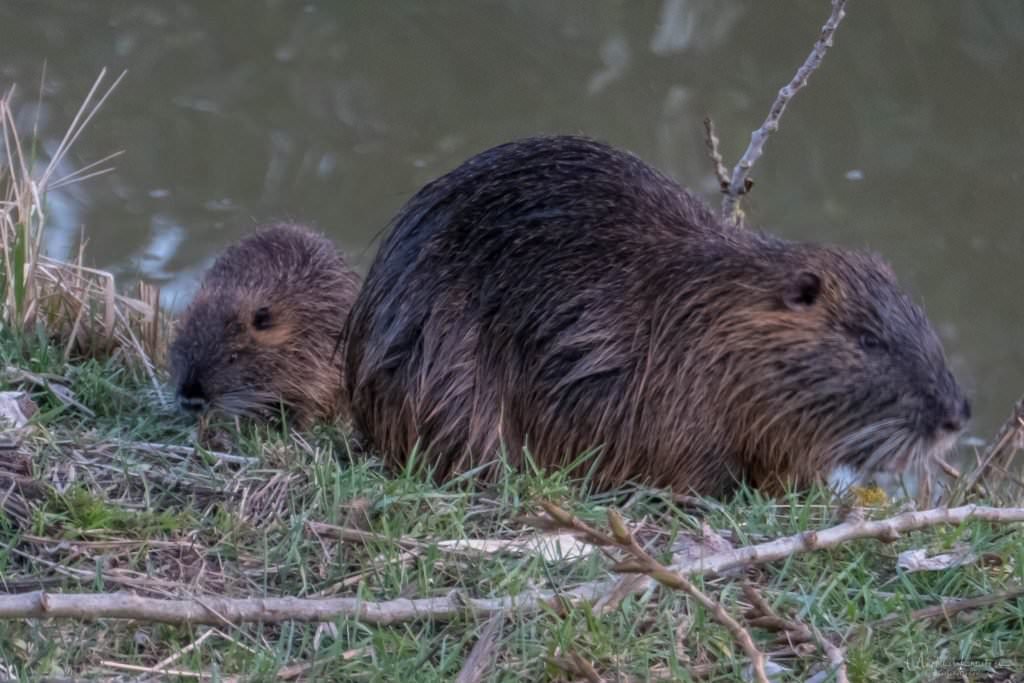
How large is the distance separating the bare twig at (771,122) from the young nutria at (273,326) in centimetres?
110

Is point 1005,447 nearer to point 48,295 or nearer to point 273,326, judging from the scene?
point 273,326

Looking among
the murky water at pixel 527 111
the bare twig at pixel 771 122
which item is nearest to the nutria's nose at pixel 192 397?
the bare twig at pixel 771 122

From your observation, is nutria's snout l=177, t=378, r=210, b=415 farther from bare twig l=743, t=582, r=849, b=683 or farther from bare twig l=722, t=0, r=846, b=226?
bare twig l=743, t=582, r=849, b=683

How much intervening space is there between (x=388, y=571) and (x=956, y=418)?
47.0 inches

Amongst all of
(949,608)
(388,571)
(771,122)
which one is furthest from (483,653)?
(771,122)

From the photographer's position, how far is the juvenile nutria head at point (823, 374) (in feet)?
10.4

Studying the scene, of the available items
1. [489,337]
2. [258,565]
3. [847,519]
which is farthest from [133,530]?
[847,519]

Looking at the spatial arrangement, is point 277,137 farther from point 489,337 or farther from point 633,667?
point 633,667

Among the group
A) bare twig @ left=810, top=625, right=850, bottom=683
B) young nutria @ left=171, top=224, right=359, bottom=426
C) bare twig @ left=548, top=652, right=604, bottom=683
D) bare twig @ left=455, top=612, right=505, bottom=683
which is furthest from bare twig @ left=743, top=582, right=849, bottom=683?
young nutria @ left=171, top=224, right=359, bottom=426

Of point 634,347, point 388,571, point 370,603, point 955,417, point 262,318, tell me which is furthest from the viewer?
point 262,318

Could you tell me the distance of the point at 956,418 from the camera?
3.16 m

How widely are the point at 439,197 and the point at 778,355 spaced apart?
81cm

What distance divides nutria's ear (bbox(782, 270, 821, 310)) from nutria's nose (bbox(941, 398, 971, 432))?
34cm

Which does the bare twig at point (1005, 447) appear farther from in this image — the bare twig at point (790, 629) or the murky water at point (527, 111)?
the murky water at point (527, 111)
